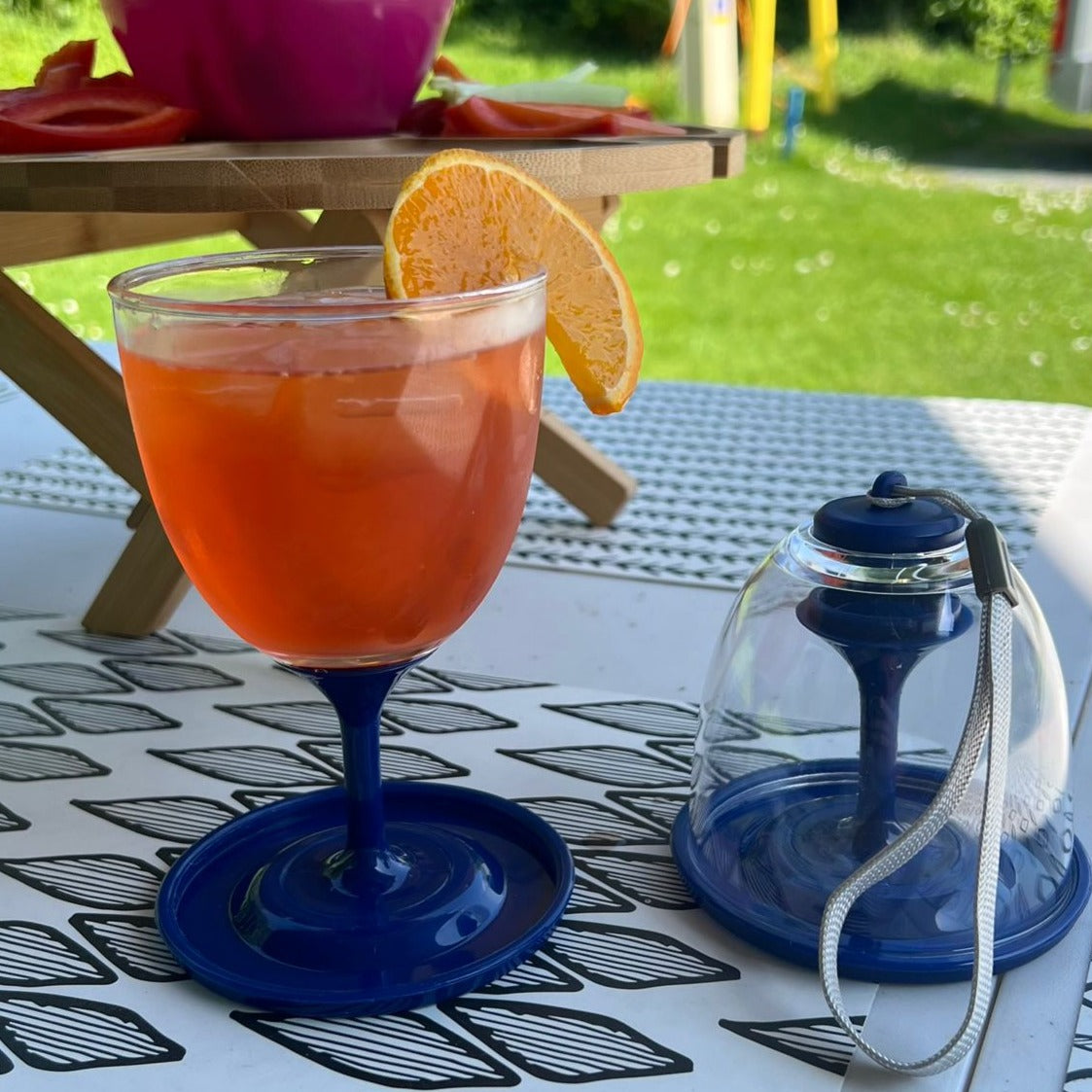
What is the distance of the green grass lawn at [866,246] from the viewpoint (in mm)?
4332

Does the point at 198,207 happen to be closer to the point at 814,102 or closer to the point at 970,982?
the point at 970,982

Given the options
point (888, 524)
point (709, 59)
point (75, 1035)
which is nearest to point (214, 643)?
point (75, 1035)

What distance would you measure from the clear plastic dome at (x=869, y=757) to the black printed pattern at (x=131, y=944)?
0.26 m

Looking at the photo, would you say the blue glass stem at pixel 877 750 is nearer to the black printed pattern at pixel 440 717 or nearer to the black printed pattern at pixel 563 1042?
the black printed pattern at pixel 563 1042

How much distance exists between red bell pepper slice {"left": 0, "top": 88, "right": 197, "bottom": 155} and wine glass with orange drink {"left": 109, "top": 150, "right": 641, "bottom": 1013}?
14.7 inches

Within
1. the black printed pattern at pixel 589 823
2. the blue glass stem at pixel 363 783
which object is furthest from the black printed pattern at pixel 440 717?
the blue glass stem at pixel 363 783

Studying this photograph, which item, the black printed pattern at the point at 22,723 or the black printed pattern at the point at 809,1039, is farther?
the black printed pattern at the point at 22,723

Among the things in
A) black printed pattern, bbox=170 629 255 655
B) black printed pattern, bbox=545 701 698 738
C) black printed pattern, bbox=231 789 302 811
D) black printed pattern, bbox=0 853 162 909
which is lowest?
black printed pattern, bbox=170 629 255 655

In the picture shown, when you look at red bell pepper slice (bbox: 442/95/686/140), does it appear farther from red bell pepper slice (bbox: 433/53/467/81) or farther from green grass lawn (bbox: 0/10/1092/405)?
green grass lawn (bbox: 0/10/1092/405)

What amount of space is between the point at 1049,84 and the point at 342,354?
19.2 feet

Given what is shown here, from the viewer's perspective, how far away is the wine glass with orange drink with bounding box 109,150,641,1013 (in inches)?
22.8

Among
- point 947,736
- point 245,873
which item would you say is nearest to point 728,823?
point 947,736

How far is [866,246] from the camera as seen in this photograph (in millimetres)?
5535

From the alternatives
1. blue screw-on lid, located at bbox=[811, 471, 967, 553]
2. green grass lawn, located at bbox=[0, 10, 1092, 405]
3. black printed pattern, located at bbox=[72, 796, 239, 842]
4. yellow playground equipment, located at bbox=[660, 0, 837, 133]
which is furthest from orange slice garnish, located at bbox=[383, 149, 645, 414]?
yellow playground equipment, located at bbox=[660, 0, 837, 133]
